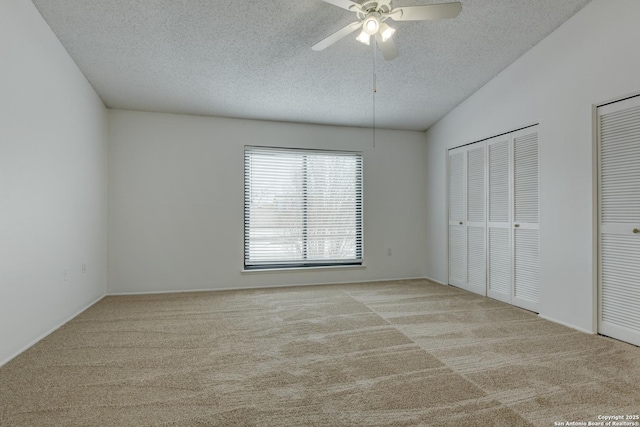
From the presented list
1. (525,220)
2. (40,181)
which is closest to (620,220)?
(525,220)

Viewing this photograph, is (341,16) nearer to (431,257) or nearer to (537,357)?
(537,357)

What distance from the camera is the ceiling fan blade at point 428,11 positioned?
93.0 inches

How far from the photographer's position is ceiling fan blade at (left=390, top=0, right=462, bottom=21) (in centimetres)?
236

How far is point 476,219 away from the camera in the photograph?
4.68m

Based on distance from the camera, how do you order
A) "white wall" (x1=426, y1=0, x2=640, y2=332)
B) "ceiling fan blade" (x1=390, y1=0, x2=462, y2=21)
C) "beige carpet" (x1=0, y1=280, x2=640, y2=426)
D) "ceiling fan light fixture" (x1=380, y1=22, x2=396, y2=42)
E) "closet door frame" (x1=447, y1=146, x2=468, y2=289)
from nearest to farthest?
"beige carpet" (x1=0, y1=280, x2=640, y2=426)
"ceiling fan blade" (x1=390, y1=0, x2=462, y2=21)
"ceiling fan light fixture" (x1=380, y1=22, x2=396, y2=42)
"white wall" (x1=426, y1=0, x2=640, y2=332)
"closet door frame" (x1=447, y1=146, x2=468, y2=289)

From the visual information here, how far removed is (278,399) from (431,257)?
421cm

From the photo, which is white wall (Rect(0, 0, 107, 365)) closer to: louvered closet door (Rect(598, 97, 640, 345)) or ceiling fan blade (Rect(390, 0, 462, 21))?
ceiling fan blade (Rect(390, 0, 462, 21))

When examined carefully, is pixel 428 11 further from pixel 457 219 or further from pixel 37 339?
pixel 37 339

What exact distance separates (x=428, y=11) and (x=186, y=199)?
3.74 metres

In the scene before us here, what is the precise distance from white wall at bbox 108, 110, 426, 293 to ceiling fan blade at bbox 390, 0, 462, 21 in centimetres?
286

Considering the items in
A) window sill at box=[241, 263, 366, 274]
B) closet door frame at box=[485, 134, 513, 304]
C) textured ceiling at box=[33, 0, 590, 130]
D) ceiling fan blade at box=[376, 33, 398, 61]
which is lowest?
window sill at box=[241, 263, 366, 274]

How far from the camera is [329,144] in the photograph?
539cm

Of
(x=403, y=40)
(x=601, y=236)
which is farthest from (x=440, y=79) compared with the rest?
(x=601, y=236)

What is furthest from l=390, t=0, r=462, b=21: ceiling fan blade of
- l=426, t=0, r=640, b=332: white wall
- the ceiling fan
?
l=426, t=0, r=640, b=332: white wall
